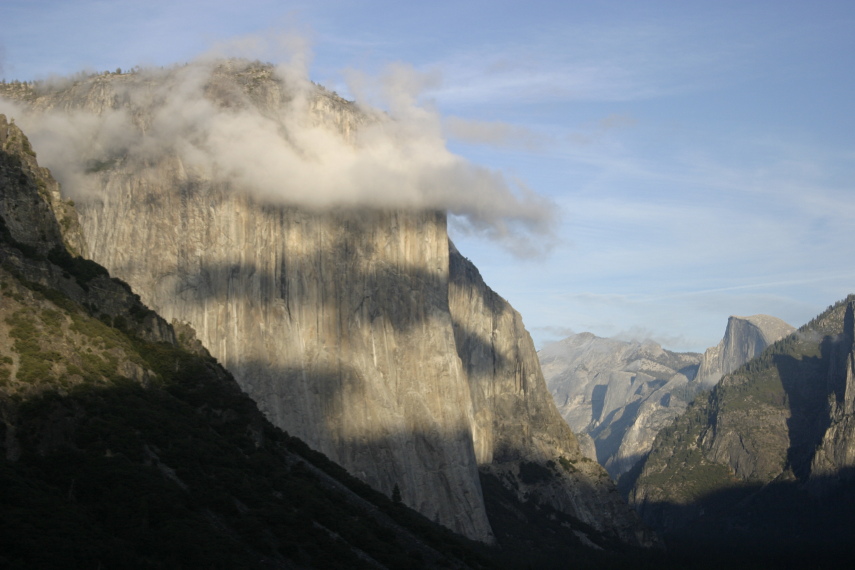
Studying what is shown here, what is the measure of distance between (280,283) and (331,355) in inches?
477

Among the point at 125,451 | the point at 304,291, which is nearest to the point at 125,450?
the point at 125,451

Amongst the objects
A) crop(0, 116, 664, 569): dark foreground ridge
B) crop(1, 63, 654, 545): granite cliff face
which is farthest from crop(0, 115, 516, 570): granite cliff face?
crop(1, 63, 654, 545): granite cliff face

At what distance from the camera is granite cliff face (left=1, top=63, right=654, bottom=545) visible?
154 m

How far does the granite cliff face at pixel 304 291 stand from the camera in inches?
6083

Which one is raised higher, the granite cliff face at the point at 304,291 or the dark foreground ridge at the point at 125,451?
the granite cliff face at the point at 304,291

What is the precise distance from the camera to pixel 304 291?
Answer: 533 ft

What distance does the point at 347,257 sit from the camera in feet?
554

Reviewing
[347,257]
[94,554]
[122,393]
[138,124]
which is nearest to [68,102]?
[138,124]

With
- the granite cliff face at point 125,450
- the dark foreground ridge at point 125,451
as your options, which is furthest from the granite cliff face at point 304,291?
the dark foreground ridge at point 125,451

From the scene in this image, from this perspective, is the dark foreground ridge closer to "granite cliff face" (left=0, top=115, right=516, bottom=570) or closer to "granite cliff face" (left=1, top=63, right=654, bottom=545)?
"granite cliff face" (left=0, top=115, right=516, bottom=570)

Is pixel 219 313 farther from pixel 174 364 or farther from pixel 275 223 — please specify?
pixel 174 364

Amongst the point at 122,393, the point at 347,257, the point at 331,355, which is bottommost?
the point at 122,393

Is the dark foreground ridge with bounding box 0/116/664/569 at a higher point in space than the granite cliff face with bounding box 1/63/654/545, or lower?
lower

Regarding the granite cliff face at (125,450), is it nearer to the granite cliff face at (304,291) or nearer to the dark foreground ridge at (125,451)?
the dark foreground ridge at (125,451)
